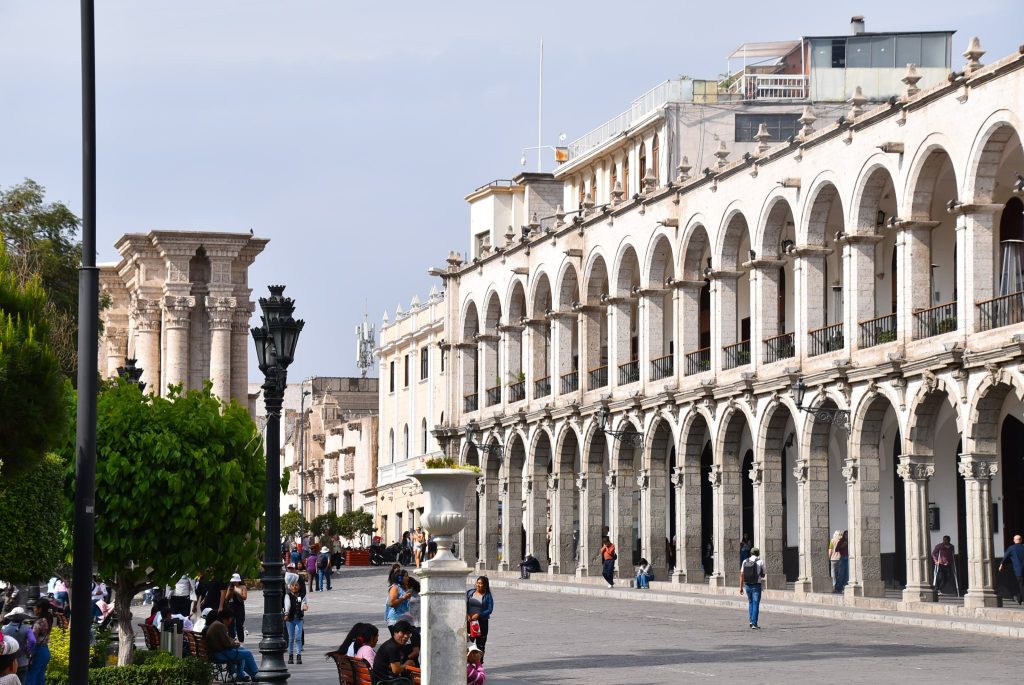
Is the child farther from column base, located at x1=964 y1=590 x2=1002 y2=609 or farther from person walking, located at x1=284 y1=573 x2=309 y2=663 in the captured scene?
column base, located at x1=964 y1=590 x2=1002 y2=609

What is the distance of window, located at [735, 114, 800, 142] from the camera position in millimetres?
57188

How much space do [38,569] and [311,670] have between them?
6.50 metres

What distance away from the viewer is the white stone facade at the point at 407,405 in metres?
72.9

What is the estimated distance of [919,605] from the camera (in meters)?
34.7

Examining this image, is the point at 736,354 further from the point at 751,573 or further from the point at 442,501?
the point at 442,501

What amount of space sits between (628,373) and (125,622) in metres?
28.8

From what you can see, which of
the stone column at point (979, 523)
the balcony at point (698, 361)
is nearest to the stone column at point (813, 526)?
the stone column at point (979, 523)

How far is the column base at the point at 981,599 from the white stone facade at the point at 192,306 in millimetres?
39297

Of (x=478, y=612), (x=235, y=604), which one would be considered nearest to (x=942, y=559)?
(x=235, y=604)

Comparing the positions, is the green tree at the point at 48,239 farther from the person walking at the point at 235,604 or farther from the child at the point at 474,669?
the child at the point at 474,669

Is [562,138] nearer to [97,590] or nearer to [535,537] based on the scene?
[535,537]

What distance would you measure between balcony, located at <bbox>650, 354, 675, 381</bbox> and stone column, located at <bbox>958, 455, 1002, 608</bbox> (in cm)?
1502

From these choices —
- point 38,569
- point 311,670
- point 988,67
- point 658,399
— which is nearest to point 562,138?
point 658,399

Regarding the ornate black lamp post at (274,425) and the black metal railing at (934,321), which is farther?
the black metal railing at (934,321)
